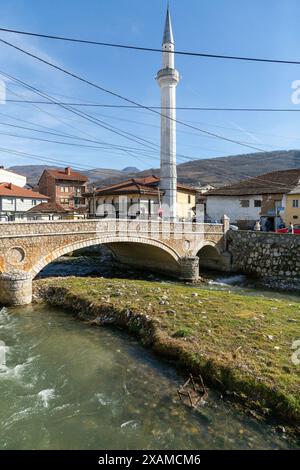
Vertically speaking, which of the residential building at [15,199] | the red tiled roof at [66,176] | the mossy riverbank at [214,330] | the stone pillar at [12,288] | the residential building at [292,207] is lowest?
the mossy riverbank at [214,330]

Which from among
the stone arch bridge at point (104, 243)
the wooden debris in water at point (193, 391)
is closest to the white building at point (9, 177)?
the stone arch bridge at point (104, 243)

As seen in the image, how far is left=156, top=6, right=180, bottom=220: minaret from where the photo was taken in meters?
41.6

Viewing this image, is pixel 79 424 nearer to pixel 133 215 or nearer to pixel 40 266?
pixel 40 266

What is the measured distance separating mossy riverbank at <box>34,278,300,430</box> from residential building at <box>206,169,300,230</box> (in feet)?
72.8

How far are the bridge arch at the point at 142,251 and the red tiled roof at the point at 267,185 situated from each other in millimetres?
17833

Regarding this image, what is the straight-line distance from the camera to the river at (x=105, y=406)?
6.79 metres

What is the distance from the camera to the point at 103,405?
8070mm

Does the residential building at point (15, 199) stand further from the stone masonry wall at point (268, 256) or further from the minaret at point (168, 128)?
the stone masonry wall at point (268, 256)

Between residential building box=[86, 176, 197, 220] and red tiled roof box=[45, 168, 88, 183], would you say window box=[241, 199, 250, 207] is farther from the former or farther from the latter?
red tiled roof box=[45, 168, 88, 183]

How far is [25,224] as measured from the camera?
56.9ft

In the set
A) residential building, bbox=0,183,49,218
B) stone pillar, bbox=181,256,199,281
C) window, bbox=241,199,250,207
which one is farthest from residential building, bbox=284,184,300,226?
residential building, bbox=0,183,49,218
